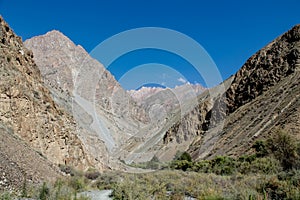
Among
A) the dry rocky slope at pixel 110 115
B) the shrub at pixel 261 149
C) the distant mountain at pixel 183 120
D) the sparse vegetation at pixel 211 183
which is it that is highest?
the dry rocky slope at pixel 110 115

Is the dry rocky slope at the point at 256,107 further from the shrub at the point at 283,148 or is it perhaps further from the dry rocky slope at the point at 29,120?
the dry rocky slope at the point at 29,120

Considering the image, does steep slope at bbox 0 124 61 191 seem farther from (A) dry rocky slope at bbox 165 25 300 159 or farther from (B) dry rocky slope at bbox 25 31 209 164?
(B) dry rocky slope at bbox 25 31 209 164

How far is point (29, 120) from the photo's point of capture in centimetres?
2528

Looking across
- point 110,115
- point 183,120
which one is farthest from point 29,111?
point 110,115

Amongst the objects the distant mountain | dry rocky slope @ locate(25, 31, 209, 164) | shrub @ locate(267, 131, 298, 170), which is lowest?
shrub @ locate(267, 131, 298, 170)

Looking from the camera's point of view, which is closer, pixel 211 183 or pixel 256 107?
pixel 211 183

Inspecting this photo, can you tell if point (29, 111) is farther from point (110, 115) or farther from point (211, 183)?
point (110, 115)

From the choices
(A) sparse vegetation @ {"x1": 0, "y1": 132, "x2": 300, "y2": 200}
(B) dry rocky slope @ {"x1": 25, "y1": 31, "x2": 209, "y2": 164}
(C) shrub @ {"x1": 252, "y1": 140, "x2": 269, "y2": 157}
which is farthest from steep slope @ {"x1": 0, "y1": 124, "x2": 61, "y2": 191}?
(B) dry rocky slope @ {"x1": 25, "y1": 31, "x2": 209, "y2": 164}

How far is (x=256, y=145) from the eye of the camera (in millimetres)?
30391

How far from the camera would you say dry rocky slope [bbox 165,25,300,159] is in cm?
3703

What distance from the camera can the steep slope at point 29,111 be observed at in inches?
934

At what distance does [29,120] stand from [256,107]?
121ft

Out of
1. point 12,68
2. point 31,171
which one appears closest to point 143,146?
point 12,68

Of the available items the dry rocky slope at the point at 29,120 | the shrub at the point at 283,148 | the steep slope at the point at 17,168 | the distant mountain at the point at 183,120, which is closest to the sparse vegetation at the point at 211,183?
the shrub at the point at 283,148
